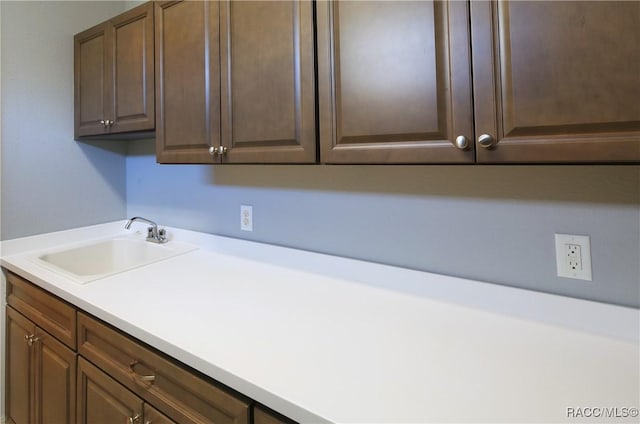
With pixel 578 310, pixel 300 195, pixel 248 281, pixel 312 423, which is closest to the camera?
pixel 312 423

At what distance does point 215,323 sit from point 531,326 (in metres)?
0.88

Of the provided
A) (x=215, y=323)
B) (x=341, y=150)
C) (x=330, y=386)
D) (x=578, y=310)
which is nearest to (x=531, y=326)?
(x=578, y=310)

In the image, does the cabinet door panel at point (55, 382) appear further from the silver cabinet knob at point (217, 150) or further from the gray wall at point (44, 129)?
the silver cabinet knob at point (217, 150)

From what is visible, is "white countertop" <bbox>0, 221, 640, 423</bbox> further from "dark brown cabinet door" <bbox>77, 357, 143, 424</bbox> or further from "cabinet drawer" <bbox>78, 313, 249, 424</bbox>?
"dark brown cabinet door" <bbox>77, 357, 143, 424</bbox>

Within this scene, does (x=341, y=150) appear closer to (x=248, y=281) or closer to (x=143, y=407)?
(x=248, y=281)

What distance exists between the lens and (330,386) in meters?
0.66

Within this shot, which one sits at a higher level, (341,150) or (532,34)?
(532,34)

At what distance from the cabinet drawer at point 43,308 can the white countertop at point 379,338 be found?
7 centimetres

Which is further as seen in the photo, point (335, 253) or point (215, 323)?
point (335, 253)

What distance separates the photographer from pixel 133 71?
151 centimetres

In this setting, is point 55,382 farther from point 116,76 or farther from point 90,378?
point 116,76

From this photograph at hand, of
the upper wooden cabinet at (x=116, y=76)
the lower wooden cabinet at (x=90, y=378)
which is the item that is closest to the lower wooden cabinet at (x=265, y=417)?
the lower wooden cabinet at (x=90, y=378)

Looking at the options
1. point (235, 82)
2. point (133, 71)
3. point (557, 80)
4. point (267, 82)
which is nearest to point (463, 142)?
point (557, 80)

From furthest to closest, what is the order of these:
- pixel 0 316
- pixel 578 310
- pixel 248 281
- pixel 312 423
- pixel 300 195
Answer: pixel 0 316 → pixel 300 195 → pixel 248 281 → pixel 578 310 → pixel 312 423
